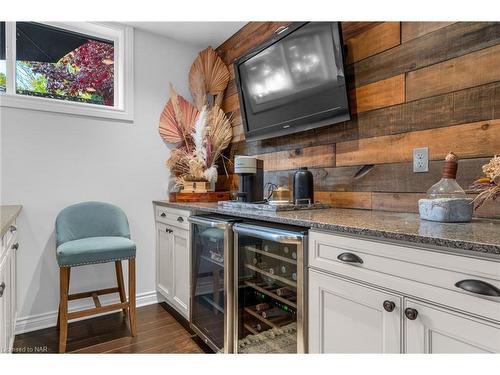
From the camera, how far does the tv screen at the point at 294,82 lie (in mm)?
1720

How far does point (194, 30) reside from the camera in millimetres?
2820

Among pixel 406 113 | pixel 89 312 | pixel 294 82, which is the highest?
pixel 294 82

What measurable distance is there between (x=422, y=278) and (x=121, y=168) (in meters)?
2.51

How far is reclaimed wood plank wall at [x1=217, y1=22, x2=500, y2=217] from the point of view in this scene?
127cm

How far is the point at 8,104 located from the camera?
86.0 inches

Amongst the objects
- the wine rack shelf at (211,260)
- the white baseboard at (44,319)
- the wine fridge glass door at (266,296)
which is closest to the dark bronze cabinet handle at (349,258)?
the wine fridge glass door at (266,296)

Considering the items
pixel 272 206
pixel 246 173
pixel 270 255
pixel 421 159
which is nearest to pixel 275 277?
pixel 270 255

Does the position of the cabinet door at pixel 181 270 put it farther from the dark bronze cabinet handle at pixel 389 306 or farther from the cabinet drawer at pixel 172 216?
the dark bronze cabinet handle at pixel 389 306

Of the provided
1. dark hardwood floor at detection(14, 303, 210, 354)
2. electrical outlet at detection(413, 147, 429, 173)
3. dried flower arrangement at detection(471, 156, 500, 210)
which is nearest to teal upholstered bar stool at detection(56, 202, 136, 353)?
dark hardwood floor at detection(14, 303, 210, 354)

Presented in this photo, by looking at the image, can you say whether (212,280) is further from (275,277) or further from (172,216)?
(172,216)

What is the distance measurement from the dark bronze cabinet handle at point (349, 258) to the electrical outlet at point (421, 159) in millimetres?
711

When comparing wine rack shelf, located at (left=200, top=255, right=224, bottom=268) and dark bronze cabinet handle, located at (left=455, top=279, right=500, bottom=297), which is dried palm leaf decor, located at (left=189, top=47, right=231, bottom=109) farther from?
dark bronze cabinet handle, located at (left=455, top=279, right=500, bottom=297)

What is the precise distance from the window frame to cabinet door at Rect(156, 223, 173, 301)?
1105 millimetres

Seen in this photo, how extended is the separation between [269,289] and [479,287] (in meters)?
1.03
